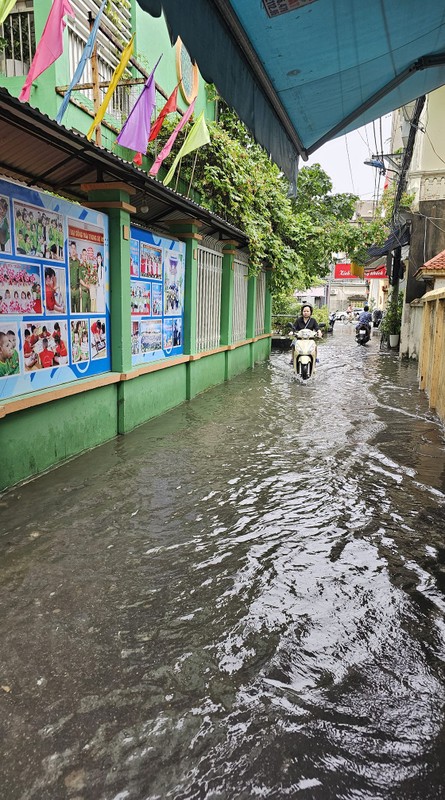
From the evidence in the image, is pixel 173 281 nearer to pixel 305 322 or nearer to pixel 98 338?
pixel 98 338

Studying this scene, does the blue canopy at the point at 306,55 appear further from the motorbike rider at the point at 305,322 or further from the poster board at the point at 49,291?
the motorbike rider at the point at 305,322

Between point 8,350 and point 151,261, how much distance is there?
353 cm

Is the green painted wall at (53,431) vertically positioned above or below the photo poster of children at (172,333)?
below

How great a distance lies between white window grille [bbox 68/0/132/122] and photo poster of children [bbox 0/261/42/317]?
5.11 meters

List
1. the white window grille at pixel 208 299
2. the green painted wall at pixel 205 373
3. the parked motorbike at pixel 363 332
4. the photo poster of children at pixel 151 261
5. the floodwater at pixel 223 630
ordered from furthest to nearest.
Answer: the parked motorbike at pixel 363 332 < the white window grille at pixel 208 299 < the green painted wall at pixel 205 373 < the photo poster of children at pixel 151 261 < the floodwater at pixel 223 630

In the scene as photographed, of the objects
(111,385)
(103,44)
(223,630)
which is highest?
(103,44)

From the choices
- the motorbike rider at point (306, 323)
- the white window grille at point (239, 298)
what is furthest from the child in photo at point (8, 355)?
the white window grille at point (239, 298)

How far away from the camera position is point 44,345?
5.55 meters

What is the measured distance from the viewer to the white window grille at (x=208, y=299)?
34.3 ft

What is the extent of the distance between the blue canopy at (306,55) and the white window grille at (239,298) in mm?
8376

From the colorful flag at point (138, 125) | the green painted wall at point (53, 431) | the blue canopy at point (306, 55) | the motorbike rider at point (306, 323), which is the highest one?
the colorful flag at point (138, 125)

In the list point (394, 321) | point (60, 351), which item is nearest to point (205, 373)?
point (60, 351)

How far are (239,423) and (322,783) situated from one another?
20.4 feet

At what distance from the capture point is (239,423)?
824cm
